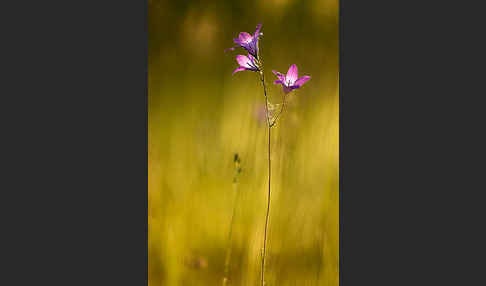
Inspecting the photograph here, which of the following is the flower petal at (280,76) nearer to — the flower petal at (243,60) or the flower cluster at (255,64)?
the flower cluster at (255,64)

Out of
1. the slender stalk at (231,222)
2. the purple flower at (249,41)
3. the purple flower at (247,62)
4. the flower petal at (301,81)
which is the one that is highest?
the purple flower at (249,41)

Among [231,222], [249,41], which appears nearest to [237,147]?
[231,222]

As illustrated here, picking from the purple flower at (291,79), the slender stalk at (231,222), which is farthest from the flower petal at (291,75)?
the slender stalk at (231,222)

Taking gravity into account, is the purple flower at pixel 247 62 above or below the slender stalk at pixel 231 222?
above

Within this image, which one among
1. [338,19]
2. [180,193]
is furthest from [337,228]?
[338,19]

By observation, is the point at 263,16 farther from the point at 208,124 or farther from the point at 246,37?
the point at 208,124

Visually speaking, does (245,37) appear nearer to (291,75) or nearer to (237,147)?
(291,75)
